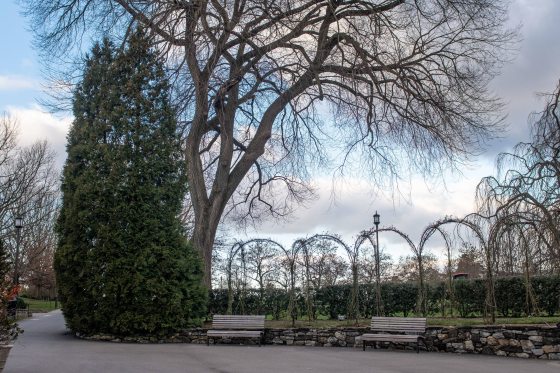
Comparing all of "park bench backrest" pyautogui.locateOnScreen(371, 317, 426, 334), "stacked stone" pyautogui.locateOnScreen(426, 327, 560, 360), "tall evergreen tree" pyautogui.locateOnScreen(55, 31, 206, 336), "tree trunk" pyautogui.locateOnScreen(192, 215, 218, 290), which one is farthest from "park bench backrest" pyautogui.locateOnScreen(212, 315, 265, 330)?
"stacked stone" pyautogui.locateOnScreen(426, 327, 560, 360)

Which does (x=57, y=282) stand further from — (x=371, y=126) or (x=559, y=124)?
(x=559, y=124)

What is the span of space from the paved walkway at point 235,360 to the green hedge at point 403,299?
3.75 metres

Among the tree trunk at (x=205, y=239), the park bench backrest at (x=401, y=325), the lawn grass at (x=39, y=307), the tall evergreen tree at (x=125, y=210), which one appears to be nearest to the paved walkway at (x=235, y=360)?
the park bench backrest at (x=401, y=325)

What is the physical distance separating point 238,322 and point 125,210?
410 cm

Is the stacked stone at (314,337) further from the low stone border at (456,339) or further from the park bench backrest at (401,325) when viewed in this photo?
the park bench backrest at (401,325)

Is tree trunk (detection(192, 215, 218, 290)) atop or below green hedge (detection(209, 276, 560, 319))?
atop

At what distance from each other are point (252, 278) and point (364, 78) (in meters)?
7.19

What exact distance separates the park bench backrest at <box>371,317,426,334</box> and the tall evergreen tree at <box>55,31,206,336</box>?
5.09 meters

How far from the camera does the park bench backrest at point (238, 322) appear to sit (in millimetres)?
14938

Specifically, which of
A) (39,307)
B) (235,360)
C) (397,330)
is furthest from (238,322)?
(39,307)

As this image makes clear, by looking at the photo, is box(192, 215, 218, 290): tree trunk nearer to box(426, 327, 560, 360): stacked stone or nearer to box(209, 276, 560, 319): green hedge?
box(209, 276, 560, 319): green hedge

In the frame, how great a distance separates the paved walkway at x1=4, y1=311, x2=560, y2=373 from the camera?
10.1 m

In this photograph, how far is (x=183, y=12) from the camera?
15648mm

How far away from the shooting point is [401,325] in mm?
13469
